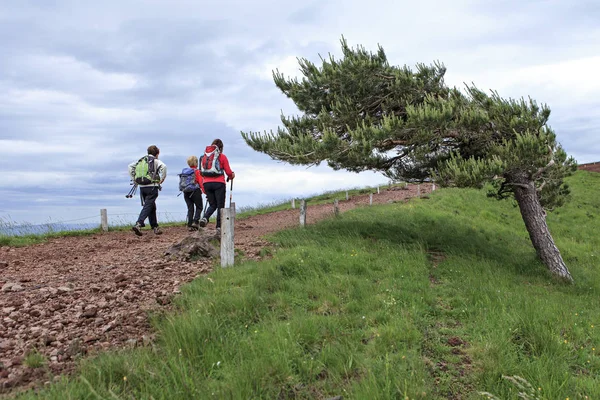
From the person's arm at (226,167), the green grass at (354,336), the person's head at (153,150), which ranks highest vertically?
the person's head at (153,150)

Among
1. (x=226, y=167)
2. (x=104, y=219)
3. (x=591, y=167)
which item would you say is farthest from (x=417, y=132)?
(x=591, y=167)

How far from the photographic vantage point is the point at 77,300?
21.0ft

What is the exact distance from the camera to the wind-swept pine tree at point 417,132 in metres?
10.9

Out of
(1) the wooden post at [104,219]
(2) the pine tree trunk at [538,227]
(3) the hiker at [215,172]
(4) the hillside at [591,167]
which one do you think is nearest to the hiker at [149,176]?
(3) the hiker at [215,172]

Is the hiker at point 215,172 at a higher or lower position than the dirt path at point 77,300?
higher

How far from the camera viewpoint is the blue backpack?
13.5 m

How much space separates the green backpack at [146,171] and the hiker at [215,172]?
208cm

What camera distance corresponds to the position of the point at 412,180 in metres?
13.7

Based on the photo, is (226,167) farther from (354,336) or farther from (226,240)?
(354,336)

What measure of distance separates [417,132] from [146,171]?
843 cm

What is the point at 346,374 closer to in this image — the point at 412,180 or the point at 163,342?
the point at 163,342

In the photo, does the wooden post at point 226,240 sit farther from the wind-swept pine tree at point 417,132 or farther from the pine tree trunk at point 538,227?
the pine tree trunk at point 538,227

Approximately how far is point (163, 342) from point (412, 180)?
10.7 m

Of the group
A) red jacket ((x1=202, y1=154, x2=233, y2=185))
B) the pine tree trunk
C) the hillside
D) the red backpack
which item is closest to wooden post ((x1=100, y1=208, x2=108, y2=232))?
red jacket ((x1=202, y1=154, x2=233, y2=185))
